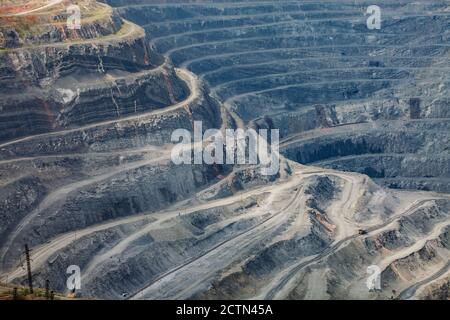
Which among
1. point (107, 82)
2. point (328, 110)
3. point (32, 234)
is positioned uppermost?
point (107, 82)

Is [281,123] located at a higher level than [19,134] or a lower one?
lower

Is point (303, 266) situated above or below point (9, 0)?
below

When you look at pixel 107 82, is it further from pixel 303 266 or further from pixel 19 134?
pixel 303 266

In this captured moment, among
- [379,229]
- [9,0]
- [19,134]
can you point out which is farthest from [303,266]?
[9,0]
